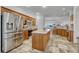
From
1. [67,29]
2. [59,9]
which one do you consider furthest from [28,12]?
[67,29]

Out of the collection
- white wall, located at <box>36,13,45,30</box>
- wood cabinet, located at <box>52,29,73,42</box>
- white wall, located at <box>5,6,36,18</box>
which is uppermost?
white wall, located at <box>5,6,36,18</box>

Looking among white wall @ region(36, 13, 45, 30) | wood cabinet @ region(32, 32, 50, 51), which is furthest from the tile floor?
white wall @ region(36, 13, 45, 30)

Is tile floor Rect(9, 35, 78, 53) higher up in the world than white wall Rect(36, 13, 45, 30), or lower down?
lower down

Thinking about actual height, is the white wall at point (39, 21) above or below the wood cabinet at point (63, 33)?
above

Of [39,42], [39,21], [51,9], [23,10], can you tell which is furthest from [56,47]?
[23,10]

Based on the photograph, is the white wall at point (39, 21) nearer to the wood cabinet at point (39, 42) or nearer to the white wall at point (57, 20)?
the white wall at point (57, 20)

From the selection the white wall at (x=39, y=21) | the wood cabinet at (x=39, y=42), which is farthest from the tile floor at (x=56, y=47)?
the white wall at (x=39, y=21)

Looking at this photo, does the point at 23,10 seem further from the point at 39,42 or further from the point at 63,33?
the point at 63,33

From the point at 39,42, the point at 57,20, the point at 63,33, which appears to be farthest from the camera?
the point at 63,33

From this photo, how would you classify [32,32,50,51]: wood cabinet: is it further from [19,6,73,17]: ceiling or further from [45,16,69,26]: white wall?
[19,6,73,17]: ceiling

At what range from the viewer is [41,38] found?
3.53m
